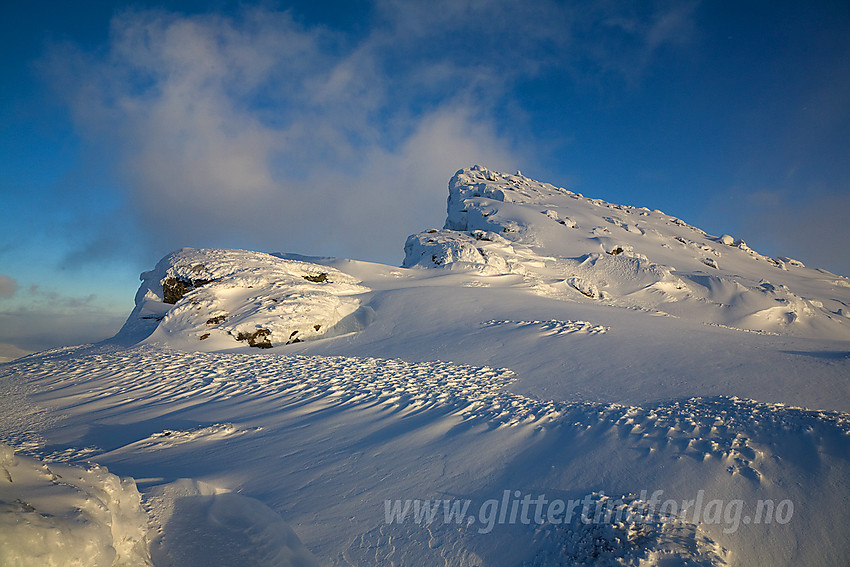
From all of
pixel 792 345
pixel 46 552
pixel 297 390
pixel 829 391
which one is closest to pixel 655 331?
pixel 792 345

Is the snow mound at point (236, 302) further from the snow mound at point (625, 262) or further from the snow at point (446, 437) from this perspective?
the snow mound at point (625, 262)

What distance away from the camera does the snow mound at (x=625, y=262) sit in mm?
17016

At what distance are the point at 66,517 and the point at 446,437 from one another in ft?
10.9

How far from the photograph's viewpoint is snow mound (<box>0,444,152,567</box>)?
6.13 ft

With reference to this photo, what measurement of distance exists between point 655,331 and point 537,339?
297cm

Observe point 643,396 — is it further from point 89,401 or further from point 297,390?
point 89,401

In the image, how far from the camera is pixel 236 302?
1335 centimetres

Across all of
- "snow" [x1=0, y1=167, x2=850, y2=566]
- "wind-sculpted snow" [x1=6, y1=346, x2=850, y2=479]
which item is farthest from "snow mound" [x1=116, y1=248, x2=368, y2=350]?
"wind-sculpted snow" [x1=6, y1=346, x2=850, y2=479]

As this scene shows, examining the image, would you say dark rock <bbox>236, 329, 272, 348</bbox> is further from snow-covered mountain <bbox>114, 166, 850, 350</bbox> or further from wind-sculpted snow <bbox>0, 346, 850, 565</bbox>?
wind-sculpted snow <bbox>0, 346, 850, 565</bbox>

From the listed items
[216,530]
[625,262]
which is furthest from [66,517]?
[625,262]

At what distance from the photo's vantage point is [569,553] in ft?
8.57

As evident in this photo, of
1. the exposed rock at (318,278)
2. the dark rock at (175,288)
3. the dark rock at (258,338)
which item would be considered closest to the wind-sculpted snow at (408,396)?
the dark rock at (258,338)

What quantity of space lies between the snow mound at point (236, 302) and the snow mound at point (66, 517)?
30.5 feet

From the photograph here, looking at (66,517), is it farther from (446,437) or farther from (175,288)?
(175,288)
